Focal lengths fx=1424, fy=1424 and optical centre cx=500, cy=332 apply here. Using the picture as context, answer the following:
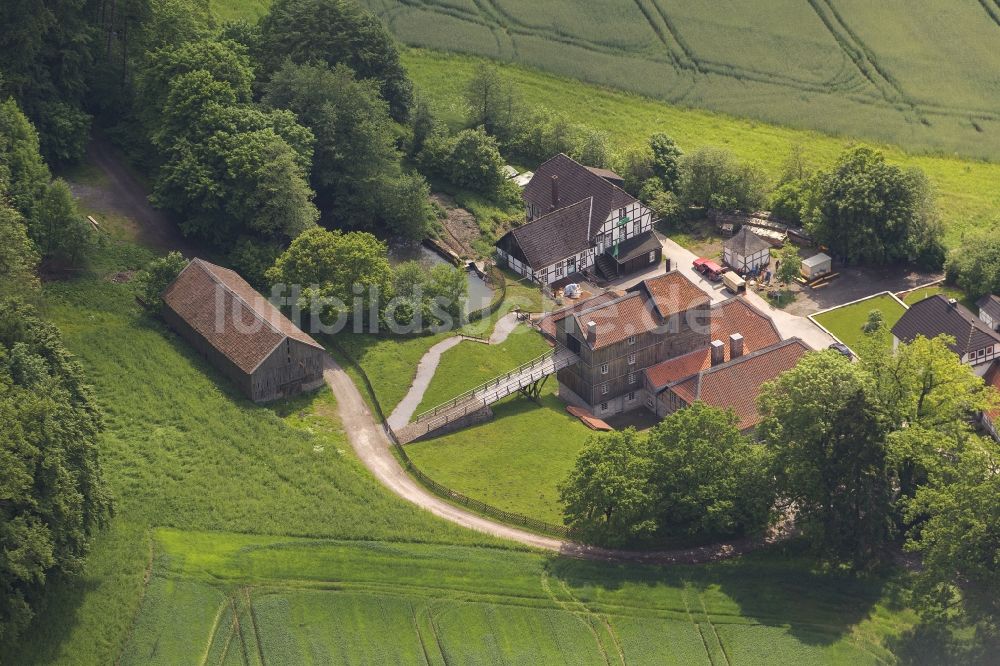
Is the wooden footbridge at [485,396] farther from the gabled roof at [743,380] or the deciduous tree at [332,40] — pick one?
the deciduous tree at [332,40]

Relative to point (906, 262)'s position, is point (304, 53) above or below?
above

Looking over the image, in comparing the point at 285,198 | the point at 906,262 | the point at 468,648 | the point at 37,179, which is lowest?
the point at 906,262

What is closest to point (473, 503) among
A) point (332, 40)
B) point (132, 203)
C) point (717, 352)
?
point (717, 352)

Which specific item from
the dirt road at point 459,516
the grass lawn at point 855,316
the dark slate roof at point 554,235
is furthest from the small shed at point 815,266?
the dirt road at point 459,516

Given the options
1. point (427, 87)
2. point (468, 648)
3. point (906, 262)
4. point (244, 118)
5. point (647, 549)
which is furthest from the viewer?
point (427, 87)

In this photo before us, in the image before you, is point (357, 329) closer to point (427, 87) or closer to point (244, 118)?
point (244, 118)

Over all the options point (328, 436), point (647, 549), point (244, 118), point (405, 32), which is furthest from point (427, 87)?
point (647, 549)
